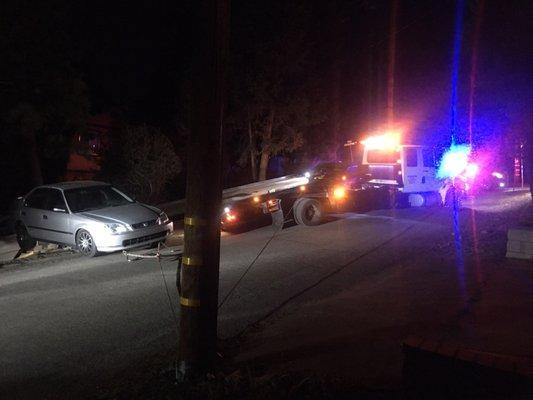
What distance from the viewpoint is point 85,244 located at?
12.4 metres

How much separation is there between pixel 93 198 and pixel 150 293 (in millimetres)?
5356

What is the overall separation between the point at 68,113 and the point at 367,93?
68.7 ft

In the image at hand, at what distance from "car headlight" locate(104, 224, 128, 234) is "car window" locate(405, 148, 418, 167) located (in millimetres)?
9223

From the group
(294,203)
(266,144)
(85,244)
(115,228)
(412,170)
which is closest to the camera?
(115,228)

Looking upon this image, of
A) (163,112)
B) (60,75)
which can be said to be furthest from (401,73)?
(60,75)

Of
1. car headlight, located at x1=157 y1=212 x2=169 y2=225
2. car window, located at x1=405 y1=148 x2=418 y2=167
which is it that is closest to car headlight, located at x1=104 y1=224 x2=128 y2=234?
car headlight, located at x1=157 y1=212 x2=169 y2=225

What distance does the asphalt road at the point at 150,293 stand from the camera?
6328mm

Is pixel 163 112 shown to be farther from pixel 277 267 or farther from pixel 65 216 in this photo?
pixel 277 267

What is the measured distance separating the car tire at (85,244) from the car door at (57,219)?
0.23 m

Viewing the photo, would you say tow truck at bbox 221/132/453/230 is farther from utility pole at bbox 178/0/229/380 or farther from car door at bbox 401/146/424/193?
utility pole at bbox 178/0/229/380

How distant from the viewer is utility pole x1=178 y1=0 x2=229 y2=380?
4.74 m

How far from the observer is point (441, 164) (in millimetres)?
17719

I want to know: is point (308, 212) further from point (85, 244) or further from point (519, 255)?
point (519, 255)

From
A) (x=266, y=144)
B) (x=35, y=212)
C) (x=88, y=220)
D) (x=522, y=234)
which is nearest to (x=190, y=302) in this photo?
(x=522, y=234)
